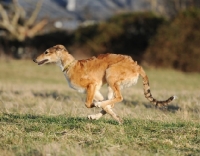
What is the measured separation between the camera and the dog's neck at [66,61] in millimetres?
10748

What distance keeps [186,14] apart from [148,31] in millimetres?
3742

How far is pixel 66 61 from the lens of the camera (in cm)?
1087

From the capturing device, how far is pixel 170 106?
14.5m

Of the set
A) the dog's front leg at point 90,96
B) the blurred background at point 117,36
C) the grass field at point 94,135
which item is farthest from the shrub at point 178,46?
the dog's front leg at point 90,96

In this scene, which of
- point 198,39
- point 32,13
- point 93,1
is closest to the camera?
point 198,39

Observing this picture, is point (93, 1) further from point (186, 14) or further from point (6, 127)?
point (6, 127)

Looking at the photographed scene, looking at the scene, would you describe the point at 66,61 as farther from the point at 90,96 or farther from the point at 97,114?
the point at 97,114

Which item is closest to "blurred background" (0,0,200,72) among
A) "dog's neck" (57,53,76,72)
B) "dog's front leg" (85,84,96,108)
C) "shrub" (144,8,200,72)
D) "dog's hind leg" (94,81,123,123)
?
"shrub" (144,8,200,72)

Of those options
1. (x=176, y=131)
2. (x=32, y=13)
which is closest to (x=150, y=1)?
(x=32, y=13)

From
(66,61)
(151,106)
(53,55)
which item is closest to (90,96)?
(66,61)

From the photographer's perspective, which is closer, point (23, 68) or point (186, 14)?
point (23, 68)

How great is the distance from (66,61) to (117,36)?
99.5 ft

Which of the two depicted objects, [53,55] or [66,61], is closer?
[66,61]

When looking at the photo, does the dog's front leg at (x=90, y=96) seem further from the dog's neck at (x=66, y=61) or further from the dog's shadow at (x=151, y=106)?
the dog's shadow at (x=151, y=106)
